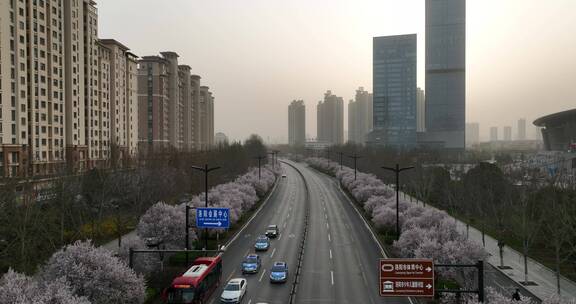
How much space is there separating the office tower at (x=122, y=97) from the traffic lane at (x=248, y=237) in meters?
45.6

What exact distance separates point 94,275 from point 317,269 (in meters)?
18.4

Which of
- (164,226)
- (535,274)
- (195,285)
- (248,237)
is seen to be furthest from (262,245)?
(535,274)

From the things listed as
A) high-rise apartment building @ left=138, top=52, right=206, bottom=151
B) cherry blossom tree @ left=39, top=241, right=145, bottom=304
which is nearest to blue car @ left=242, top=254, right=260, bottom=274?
cherry blossom tree @ left=39, top=241, right=145, bottom=304

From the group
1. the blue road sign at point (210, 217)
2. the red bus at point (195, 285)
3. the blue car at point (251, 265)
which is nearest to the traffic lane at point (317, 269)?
the blue car at point (251, 265)

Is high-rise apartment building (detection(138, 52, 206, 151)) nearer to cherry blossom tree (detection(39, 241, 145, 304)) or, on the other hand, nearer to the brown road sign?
cherry blossom tree (detection(39, 241, 145, 304))

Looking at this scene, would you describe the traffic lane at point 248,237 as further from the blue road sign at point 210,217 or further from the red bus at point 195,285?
the blue road sign at point 210,217

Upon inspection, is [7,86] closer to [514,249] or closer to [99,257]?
[99,257]

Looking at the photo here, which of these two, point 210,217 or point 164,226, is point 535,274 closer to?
point 210,217

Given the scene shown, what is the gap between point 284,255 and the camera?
38438mm

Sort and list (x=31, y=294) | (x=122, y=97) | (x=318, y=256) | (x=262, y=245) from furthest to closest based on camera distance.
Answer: (x=122, y=97) → (x=262, y=245) → (x=318, y=256) → (x=31, y=294)

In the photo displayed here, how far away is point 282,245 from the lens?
140ft

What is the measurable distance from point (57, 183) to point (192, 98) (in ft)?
473

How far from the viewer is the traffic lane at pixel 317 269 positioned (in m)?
26.9

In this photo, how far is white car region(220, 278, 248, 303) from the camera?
82.3ft
